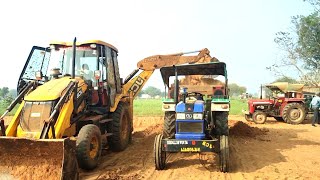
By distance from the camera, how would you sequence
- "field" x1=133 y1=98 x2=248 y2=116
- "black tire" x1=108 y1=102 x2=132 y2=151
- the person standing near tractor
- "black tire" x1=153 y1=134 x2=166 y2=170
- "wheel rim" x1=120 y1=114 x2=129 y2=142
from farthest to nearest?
"field" x1=133 y1=98 x2=248 y2=116
the person standing near tractor
"wheel rim" x1=120 y1=114 x2=129 y2=142
"black tire" x1=108 y1=102 x2=132 y2=151
"black tire" x1=153 y1=134 x2=166 y2=170

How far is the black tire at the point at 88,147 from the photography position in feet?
22.1

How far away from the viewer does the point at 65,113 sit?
715 centimetres

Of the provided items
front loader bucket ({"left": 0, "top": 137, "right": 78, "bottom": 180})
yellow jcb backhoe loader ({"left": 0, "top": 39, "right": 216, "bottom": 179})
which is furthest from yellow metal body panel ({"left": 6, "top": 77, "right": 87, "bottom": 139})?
front loader bucket ({"left": 0, "top": 137, "right": 78, "bottom": 180})

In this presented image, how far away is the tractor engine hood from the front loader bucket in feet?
4.47

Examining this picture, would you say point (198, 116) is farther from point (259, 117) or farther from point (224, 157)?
point (259, 117)

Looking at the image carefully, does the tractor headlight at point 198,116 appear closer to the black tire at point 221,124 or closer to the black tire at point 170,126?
the black tire at point 170,126

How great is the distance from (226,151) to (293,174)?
55.7 inches

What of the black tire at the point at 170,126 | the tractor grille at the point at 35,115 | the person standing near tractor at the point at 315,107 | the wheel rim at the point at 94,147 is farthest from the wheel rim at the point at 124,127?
the person standing near tractor at the point at 315,107

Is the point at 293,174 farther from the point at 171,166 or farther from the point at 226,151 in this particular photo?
the point at 171,166

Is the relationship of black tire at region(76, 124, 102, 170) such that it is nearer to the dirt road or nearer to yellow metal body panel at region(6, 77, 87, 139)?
the dirt road

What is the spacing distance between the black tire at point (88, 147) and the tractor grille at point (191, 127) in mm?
1760

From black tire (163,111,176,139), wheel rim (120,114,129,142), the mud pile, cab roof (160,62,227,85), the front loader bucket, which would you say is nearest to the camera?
the front loader bucket

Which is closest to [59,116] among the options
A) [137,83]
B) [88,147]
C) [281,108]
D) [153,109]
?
[88,147]

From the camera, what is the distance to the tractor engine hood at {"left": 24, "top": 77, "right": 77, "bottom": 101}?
7219 mm
